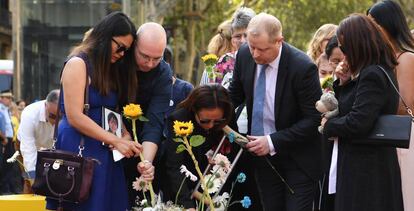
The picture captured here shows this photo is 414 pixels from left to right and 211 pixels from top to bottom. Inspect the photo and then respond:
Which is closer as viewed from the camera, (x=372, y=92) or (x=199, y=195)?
(x=372, y=92)

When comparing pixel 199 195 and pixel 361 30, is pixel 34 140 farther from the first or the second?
pixel 361 30

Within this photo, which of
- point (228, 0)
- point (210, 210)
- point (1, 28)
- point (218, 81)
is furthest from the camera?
point (1, 28)

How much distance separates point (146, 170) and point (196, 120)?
584 millimetres

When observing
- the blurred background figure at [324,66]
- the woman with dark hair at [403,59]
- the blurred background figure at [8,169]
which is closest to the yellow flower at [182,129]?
the woman with dark hair at [403,59]

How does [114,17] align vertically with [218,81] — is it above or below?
above

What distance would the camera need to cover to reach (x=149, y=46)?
6.41 meters

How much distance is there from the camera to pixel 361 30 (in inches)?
230

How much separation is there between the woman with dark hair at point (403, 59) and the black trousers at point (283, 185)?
709 millimetres

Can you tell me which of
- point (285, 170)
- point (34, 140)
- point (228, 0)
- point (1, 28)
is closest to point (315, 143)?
point (285, 170)

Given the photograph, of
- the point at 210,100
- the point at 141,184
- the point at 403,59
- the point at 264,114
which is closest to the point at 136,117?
the point at 141,184

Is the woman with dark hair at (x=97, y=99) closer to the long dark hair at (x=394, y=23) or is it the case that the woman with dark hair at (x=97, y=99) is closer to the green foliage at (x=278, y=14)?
the long dark hair at (x=394, y=23)

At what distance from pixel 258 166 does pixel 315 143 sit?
45 cm

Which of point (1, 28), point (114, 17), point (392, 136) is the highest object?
point (114, 17)

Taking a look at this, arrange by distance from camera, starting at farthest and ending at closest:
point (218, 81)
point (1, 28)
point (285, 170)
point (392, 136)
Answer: point (1, 28) < point (218, 81) < point (285, 170) < point (392, 136)
